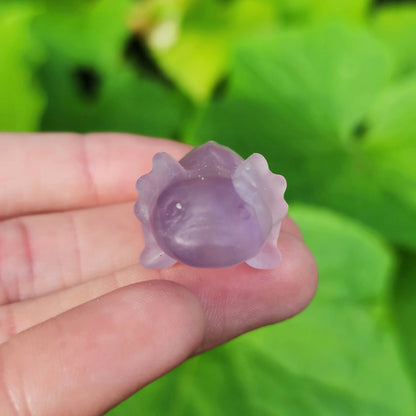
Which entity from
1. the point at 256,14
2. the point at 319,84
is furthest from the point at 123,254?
the point at 256,14

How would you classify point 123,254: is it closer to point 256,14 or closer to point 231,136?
point 231,136

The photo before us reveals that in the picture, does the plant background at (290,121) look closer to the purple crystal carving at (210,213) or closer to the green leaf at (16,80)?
the green leaf at (16,80)

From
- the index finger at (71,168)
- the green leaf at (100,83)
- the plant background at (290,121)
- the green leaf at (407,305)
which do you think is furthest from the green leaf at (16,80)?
the green leaf at (407,305)

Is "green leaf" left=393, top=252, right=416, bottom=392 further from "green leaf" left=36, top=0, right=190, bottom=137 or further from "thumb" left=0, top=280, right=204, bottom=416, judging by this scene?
"thumb" left=0, top=280, right=204, bottom=416

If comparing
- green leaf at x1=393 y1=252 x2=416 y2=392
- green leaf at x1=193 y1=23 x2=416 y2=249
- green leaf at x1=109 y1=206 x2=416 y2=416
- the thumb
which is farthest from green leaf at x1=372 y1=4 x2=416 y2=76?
the thumb

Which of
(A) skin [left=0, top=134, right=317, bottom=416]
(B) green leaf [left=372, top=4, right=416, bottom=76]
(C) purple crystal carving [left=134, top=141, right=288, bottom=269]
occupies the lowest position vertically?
(A) skin [left=0, top=134, right=317, bottom=416]

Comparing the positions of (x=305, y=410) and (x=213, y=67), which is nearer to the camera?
(x=305, y=410)
